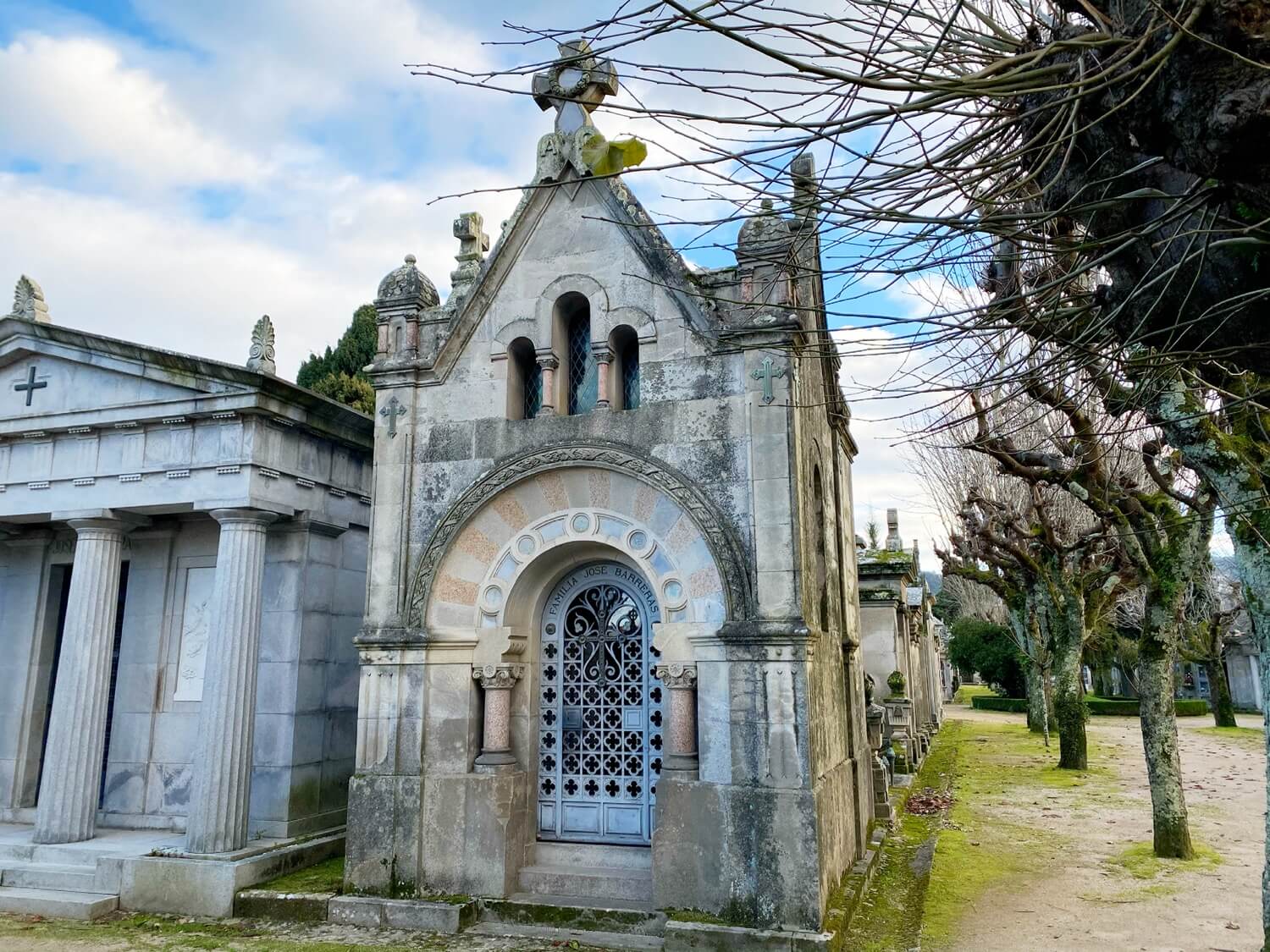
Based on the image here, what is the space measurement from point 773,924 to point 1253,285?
6.09 meters

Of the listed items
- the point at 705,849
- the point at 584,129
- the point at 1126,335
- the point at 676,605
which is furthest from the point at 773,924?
the point at 584,129

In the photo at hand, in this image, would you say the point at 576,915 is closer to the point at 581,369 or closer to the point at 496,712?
the point at 496,712

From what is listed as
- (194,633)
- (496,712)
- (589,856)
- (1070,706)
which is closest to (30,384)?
(194,633)

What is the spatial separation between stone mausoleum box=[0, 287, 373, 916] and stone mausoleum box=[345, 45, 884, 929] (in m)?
2.08

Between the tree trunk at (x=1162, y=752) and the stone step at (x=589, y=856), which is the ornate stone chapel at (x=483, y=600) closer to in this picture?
the stone step at (x=589, y=856)

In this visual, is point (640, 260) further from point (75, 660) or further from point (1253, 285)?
point (75, 660)

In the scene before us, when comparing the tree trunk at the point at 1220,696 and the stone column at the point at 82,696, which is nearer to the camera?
the stone column at the point at 82,696

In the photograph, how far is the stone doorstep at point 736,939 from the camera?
7.12 metres

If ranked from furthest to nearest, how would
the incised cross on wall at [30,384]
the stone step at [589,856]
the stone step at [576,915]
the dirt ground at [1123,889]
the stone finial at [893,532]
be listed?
the stone finial at [893,532] < the incised cross on wall at [30,384] < the stone step at [589,856] < the dirt ground at [1123,889] < the stone step at [576,915]

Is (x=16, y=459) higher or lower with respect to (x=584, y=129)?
lower

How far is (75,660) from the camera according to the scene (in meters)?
10.5

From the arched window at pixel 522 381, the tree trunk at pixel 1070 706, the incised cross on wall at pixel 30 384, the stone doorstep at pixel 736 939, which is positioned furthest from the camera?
the tree trunk at pixel 1070 706

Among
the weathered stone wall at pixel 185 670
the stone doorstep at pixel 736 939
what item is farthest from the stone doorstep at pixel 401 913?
the weathered stone wall at pixel 185 670

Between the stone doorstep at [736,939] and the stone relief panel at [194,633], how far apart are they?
7.34 meters
